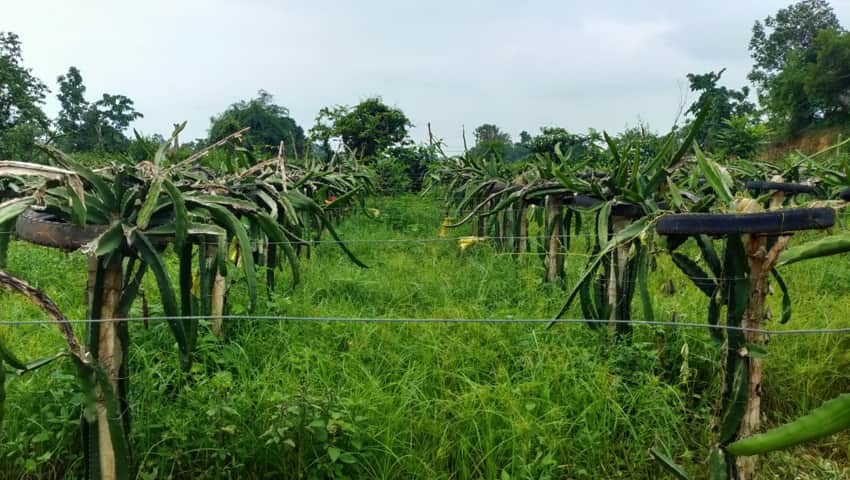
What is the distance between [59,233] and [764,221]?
1.50m

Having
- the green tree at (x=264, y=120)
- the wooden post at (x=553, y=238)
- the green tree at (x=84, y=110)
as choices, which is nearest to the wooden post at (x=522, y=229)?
the wooden post at (x=553, y=238)

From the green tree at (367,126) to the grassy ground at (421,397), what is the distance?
9487mm

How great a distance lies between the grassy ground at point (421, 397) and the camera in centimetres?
172

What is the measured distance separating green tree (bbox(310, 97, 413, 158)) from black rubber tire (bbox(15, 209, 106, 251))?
36.1 feet

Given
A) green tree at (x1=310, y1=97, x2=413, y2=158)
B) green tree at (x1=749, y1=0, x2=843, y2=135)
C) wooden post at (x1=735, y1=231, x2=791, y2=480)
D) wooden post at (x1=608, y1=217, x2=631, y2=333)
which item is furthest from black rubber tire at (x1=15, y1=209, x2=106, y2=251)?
green tree at (x1=749, y1=0, x2=843, y2=135)

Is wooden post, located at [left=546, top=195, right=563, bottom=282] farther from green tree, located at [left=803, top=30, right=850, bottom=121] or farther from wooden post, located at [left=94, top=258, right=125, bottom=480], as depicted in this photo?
green tree, located at [left=803, top=30, right=850, bottom=121]

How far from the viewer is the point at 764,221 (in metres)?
1.20

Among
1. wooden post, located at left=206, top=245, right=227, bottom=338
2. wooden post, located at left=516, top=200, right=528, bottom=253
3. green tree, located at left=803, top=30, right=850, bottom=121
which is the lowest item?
wooden post, located at left=206, top=245, right=227, bottom=338

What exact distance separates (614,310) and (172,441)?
5.38 feet

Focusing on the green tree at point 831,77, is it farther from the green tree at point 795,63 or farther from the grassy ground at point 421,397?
the grassy ground at point 421,397

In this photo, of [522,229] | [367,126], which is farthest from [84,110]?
[522,229]

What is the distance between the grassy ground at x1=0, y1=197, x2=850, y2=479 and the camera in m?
1.72

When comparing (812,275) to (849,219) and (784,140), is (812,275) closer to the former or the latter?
(849,219)

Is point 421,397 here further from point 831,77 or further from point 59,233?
point 831,77
